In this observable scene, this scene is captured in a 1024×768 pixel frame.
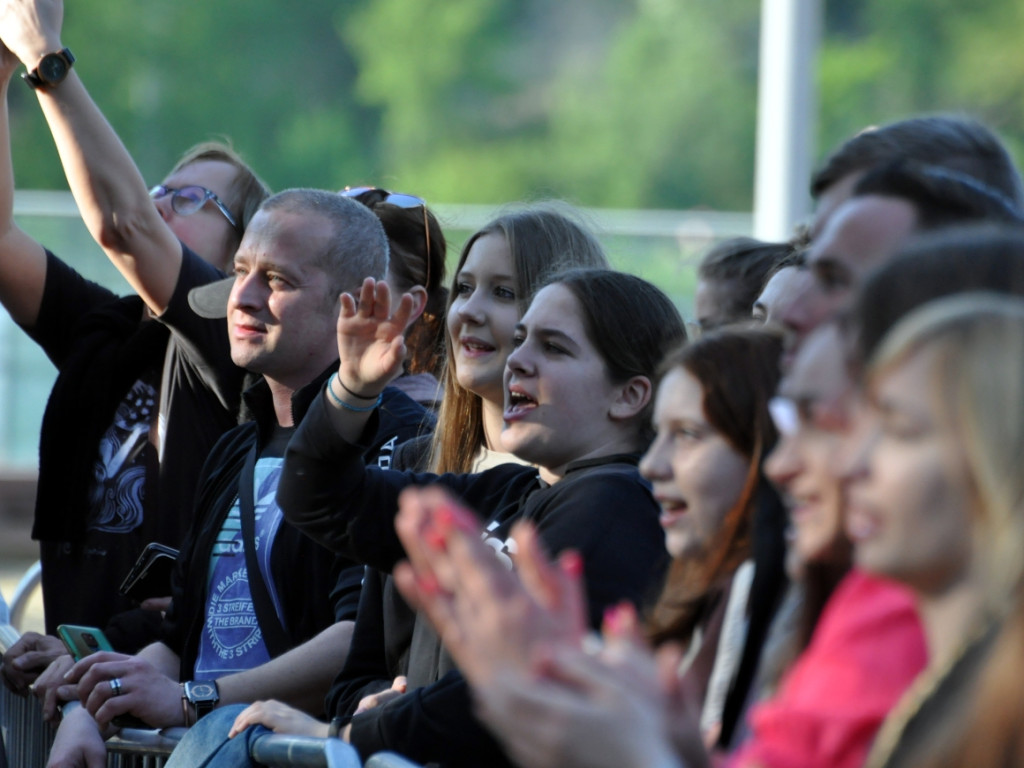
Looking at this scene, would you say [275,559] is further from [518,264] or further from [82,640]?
[518,264]

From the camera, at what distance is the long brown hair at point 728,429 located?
223cm

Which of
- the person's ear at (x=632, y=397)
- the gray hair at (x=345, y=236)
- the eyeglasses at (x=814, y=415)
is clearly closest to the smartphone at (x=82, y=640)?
the gray hair at (x=345, y=236)

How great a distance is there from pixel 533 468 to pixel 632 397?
0.31 meters

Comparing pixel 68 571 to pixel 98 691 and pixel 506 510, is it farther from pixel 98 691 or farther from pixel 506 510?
pixel 506 510

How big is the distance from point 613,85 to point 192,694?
40.3m

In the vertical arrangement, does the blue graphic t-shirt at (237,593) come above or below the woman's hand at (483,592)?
below

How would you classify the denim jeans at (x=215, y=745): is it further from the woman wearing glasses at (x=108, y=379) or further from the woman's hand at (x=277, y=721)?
the woman wearing glasses at (x=108, y=379)

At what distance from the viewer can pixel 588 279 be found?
133 inches

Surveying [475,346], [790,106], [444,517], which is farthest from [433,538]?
[790,106]

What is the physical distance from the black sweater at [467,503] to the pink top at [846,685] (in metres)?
1.04

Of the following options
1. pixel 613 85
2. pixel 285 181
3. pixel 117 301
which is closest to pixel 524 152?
pixel 613 85

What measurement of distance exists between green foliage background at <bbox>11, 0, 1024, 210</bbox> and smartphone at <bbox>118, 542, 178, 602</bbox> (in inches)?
1302

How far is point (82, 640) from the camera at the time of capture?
371 centimetres

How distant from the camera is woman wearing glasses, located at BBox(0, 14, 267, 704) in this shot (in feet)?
13.5
